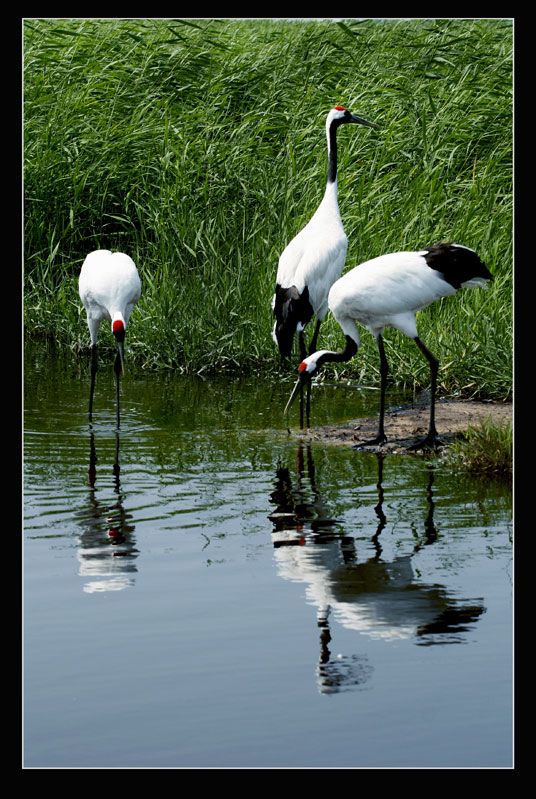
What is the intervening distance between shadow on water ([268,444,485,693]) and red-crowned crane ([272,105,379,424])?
2.58 m

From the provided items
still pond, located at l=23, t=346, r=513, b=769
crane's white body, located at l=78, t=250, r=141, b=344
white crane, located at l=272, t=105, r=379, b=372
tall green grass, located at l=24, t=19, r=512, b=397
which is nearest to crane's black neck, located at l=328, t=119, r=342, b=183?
white crane, located at l=272, t=105, r=379, b=372

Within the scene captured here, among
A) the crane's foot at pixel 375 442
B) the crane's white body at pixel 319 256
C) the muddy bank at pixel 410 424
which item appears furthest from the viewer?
the crane's white body at pixel 319 256

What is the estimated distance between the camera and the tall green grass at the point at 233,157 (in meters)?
10.3

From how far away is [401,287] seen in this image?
7.52 metres

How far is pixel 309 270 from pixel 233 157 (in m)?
2.94

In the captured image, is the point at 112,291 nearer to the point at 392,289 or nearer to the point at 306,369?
the point at 306,369

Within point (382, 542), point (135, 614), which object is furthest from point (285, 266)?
point (135, 614)

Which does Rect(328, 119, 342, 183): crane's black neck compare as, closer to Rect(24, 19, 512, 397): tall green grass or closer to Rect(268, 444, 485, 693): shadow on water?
Rect(24, 19, 512, 397): tall green grass

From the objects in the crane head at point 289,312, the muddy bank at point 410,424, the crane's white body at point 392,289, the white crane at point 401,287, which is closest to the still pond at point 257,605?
the muddy bank at point 410,424

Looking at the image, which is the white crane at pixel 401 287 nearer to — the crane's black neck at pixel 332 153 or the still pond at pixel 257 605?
the still pond at pixel 257 605

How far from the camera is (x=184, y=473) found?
22.5 feet

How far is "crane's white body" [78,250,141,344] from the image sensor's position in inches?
339

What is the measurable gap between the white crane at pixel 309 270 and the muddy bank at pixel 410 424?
89 cm

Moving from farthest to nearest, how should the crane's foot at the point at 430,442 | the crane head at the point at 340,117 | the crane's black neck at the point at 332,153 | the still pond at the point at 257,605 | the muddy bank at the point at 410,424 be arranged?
1. the crane head at the point at 340,117
2. the crane's black neck at the point at 332,153
3. the muddy bank at the point at 410,424
4. the crane's foot at the point at 430,442
5. the still pond at the point at 257,605
